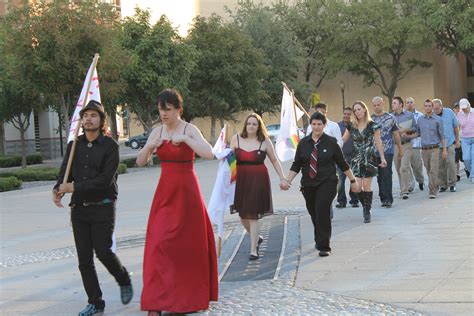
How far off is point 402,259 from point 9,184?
15.7 m

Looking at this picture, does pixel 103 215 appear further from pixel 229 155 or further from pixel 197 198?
pixel 229 155

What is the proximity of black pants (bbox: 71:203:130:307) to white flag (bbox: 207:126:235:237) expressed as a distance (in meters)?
2.11

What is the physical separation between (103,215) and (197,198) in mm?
828

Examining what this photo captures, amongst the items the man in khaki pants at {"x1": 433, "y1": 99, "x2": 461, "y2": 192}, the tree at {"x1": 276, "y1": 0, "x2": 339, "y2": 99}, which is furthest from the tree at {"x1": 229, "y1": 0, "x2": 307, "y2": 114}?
the man in khaki pants at {"x1": 433, "y1": 99, "x2": 461, "y2": 192}

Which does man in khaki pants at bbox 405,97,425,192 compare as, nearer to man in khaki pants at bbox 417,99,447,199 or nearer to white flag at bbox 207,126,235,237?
man in khaki pants at bbox 417,99,447,199

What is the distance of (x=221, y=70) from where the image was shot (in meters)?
36.0

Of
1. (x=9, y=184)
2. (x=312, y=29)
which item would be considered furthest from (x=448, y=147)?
(x=312, y=29)

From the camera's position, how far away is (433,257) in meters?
8.08

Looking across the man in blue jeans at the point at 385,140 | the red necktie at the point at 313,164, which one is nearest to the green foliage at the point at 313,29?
the man in blue jeans at the point at 385,140

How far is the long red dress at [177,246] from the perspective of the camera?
19.6 ft

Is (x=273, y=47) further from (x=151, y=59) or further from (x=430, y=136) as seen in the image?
(x=430, y=136)

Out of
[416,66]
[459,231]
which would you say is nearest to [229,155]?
[459,231]

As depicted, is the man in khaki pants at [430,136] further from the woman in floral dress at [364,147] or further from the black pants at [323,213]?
the black pants at [323,213]

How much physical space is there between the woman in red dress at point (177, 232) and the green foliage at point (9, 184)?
1589 centimetres
